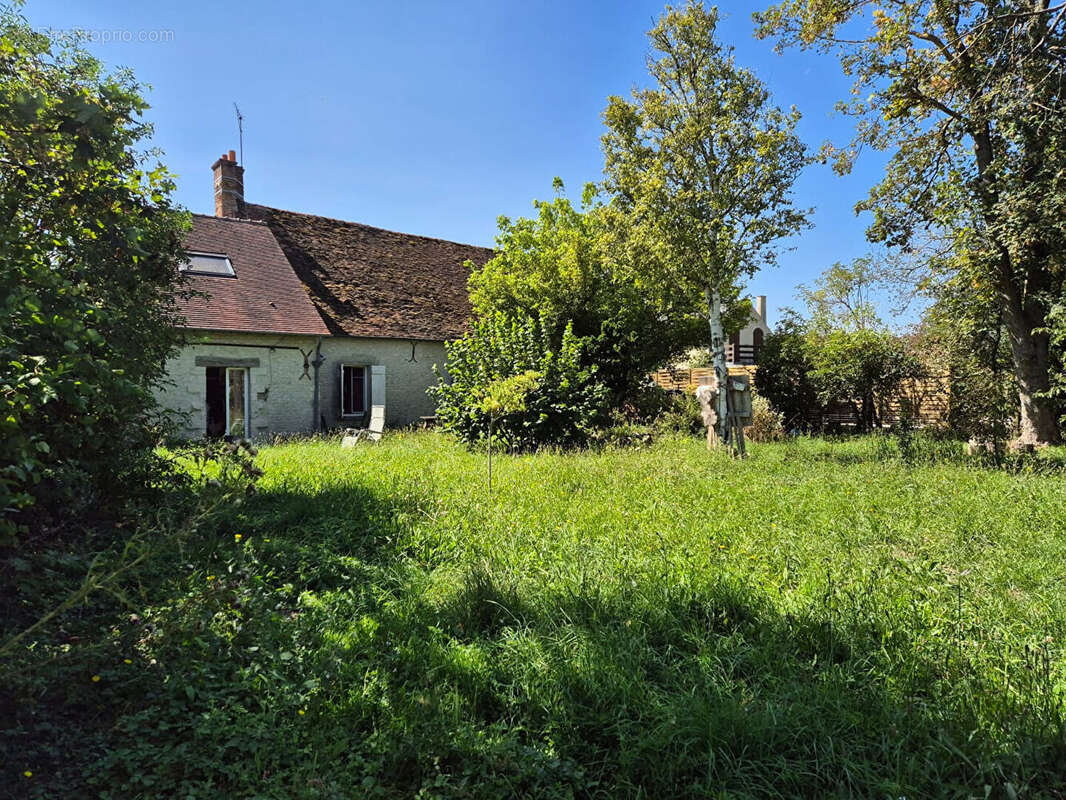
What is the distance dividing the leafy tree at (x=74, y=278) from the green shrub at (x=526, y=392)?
5970 millimetres

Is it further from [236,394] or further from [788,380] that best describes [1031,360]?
[236,394]

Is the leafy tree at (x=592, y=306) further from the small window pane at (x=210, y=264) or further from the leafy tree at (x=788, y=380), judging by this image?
the small window pane at (x=210, y=264)

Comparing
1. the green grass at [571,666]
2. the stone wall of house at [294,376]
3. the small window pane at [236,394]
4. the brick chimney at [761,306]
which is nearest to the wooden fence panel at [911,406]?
the stone wall of house at [294,376]

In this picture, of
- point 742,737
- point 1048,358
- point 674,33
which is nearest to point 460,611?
point 742,737

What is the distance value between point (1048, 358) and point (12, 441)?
1486 centimetres

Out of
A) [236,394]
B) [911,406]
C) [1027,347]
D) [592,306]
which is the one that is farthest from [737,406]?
[236,394]

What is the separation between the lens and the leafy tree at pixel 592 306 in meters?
13.6

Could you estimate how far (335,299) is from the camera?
15.8m

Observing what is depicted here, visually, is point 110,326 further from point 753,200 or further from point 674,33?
point 674,33

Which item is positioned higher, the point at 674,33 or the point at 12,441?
the point at 674,33

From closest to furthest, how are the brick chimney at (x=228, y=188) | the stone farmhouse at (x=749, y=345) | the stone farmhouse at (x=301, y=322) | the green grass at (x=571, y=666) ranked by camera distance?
the green grass at (x=571, y=666), the stone farmhouse at (x=301, y=322), the brick chimney at (x=228, y=188), the stone farmhouse at (x=749, y=345)

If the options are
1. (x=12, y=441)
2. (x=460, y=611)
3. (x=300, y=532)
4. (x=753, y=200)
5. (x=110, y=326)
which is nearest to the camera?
(x=12, y=441)

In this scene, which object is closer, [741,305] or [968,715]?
[968,715]

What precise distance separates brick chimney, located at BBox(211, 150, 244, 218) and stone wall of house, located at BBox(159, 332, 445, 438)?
18.3ft
